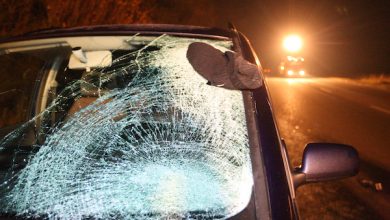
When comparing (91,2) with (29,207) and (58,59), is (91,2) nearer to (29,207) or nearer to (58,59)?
(58,59)

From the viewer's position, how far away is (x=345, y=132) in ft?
24.9

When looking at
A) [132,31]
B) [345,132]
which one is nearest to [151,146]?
[132,31]

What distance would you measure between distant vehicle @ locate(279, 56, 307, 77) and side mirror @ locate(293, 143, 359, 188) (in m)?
23.1

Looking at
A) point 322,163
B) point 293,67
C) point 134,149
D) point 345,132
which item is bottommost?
point 345,132

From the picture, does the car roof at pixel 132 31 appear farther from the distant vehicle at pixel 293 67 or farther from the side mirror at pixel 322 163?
the distant vehicle at pixel 293 67

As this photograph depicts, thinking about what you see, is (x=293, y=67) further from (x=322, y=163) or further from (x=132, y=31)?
(x=322, y=163)

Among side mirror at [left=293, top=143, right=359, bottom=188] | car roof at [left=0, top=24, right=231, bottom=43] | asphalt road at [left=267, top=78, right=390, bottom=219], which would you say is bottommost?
asphalt road at [left=267, top=78, right=390, bottom=219]

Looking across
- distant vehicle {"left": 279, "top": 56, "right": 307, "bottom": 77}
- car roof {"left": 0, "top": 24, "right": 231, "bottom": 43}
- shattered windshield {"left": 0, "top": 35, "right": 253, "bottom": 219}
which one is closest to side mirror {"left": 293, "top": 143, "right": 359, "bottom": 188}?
shattered windshield {"left": 0, "top": 35, "right": 253, "bottom": 219}

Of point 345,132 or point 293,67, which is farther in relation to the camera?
point 293,67

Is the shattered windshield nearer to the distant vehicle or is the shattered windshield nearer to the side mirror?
the side mirror

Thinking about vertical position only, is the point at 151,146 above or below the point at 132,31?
below

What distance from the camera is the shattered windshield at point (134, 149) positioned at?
1432mm

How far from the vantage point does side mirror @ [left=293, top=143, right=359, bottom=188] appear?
1641 mm

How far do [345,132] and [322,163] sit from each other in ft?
21.1
